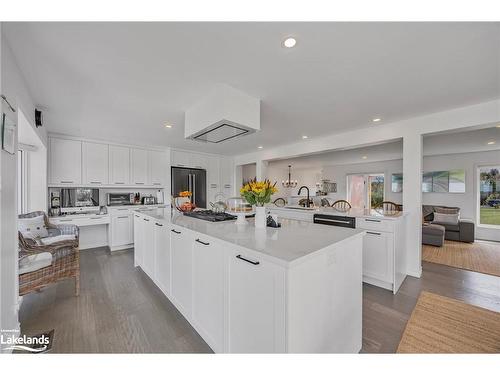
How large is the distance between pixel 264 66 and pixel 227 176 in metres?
4.75

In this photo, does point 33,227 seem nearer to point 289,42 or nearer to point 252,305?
point 252,305

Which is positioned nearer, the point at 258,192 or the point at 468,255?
the point at 258,192

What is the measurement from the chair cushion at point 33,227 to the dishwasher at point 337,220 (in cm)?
374

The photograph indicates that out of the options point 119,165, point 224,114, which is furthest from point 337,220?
point 119,165

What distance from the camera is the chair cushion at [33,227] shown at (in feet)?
7.89

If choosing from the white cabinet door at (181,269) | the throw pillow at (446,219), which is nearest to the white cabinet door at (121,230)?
the white cabinet door at (181,269)

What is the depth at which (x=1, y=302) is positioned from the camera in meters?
1.29

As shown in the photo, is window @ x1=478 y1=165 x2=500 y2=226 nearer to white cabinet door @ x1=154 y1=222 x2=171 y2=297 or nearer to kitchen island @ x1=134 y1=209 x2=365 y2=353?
kitchen island @ x1=134 y1=209 x2=365 y2=353

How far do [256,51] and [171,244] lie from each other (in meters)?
1.87

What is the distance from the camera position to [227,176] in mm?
6320

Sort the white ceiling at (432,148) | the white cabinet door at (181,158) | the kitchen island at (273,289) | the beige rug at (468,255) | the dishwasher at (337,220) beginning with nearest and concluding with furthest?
the kitchen island at (273,289), the dishwasher at (337,220), the beige rug at (468,255), the white ceiling at (432,148), the white cabinet door at (181,158)

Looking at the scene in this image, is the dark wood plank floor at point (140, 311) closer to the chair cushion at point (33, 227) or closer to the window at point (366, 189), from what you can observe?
the chair cushion at point (33, 227)
